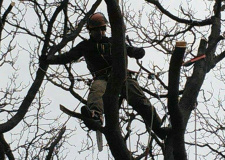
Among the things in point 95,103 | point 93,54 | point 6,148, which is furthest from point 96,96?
point 6,148

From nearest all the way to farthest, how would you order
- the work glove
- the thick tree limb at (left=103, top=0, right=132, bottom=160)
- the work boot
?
the thick tree limb at (left=103, top=0, right=132, bottom=160)
the work boot
the work glove

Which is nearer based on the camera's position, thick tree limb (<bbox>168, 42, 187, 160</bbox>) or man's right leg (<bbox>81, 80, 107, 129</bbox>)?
thick tree limb (<bbox>168, 42, 187, 160</bbox>)

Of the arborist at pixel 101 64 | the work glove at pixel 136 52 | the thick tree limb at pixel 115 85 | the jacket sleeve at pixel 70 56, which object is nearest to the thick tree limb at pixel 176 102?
the thick tree limb at pixel 115 85

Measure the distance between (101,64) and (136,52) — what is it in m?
0.48

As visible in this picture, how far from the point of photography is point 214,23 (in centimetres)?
578

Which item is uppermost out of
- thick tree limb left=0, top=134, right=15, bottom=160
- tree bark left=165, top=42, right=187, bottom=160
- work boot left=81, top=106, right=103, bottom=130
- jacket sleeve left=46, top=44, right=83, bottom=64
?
jacket sleeve left=46, top=44, right=83, bottom=64

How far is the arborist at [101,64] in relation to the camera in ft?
15.1

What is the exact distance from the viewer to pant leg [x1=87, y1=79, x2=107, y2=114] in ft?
14.8

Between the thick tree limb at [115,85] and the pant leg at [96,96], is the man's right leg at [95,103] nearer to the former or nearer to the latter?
the pant leg at [96,96]

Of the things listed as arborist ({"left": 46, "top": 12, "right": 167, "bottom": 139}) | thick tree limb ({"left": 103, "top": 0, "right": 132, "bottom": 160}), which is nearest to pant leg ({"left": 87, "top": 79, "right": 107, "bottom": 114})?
arborist ({"left": 46, "top": 12, "right": 167, "bottom": 139})

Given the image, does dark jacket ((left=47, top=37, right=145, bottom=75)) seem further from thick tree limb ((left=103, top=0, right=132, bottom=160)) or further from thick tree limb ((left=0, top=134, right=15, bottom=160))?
thick tree limb ((left=0, top=134, right=15, bottom=160))

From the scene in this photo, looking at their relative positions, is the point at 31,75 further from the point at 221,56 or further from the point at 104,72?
the point at 221,56

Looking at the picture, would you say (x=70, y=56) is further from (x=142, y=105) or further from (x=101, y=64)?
(x=142, y=105)

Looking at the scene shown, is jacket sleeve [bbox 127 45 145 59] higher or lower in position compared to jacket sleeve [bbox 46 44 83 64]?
lower
